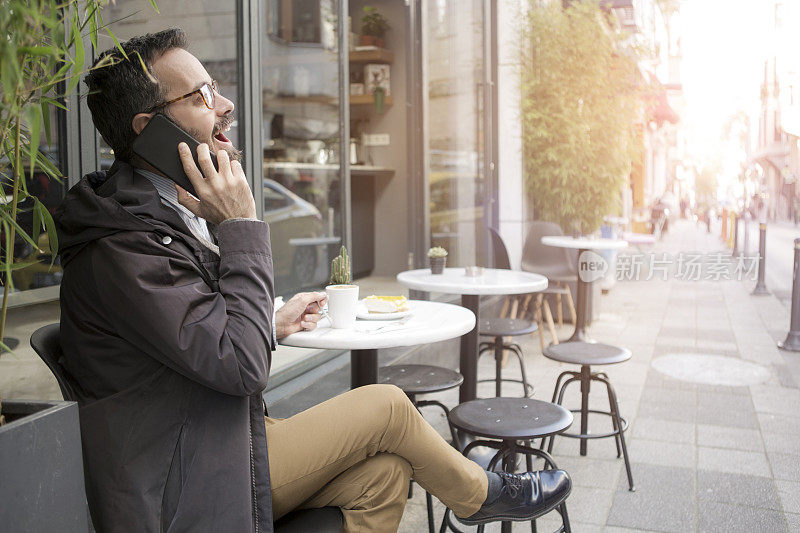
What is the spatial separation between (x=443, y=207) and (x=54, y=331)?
4952mm

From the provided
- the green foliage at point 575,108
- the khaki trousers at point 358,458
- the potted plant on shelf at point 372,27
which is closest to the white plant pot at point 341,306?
the khaki trousers at point 358,458

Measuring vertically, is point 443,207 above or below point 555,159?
below

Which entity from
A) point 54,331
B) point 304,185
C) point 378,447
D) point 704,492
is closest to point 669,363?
point 704,492

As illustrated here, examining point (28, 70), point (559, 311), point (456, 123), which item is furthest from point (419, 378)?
point (559, 311)

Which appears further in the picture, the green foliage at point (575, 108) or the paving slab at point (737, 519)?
the green foliage at point (575, 108)

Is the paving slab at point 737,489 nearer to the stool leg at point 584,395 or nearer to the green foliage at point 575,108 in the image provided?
the stool leg at point 584,395

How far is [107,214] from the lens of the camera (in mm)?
1451

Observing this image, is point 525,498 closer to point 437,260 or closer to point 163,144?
point 163,144

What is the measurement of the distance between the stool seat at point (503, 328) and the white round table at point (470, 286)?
0.42 metres

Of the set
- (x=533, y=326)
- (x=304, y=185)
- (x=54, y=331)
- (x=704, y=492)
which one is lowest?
(x=704, y=492)

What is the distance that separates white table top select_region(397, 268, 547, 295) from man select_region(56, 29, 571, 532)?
1.53 metres

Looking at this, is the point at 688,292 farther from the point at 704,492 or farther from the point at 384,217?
the point at 704,492

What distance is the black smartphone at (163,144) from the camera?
1648 millimetres

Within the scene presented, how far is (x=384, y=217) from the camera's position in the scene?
320 inches
